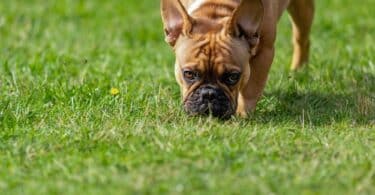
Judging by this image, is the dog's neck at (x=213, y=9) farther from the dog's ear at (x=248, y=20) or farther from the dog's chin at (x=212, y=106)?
the dog's chin at (x=212, y=106)

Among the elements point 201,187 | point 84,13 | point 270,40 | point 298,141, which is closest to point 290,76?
point 270,40

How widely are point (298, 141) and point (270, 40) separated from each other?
4.14ft

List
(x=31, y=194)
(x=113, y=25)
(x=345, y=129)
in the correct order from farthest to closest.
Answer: (x=113, y=25) < (x=345, y=129) < (x=31, y=194)

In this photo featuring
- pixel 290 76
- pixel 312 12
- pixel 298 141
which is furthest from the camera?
pixel 312 12

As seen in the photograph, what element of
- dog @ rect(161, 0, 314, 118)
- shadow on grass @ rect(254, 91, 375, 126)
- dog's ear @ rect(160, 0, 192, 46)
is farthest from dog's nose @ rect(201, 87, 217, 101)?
dog's ear @ rect(160, 0, 192, 46)

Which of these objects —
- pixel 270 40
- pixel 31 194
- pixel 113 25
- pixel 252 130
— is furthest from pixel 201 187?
pixel 113 25

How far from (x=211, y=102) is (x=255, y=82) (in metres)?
0.62

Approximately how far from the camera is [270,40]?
6.56 metres

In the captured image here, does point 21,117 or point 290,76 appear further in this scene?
point 290,76

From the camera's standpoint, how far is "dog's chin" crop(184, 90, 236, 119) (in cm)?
595

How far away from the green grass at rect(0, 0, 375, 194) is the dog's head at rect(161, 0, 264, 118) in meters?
0.15

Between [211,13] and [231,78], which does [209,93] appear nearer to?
[231,78]

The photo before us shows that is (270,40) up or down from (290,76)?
up

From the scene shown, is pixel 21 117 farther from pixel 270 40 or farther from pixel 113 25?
pixel 113 25
